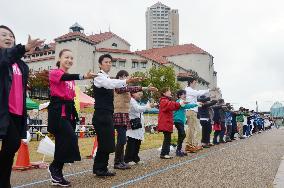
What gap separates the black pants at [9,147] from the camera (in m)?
4.52

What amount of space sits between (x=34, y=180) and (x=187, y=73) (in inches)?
3686

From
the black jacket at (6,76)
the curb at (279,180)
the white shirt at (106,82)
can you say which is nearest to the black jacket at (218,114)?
the curb at (279,180)

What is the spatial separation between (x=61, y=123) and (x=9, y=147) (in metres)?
1.42

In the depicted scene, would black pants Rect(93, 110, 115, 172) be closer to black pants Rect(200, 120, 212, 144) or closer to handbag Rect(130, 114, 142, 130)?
handbag Rect(130, 114, 142, 130)

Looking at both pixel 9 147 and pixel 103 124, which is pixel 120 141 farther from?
pixel 9 147

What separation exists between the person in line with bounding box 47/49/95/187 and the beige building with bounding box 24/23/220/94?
2300 inches

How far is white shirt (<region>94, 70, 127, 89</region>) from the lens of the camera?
631 cm

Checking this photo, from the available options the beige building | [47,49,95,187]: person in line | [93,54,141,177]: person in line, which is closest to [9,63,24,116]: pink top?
[47,49,95,187]: person in line

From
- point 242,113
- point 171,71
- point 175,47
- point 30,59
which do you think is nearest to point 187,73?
point 175,47

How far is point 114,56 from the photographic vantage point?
270ft

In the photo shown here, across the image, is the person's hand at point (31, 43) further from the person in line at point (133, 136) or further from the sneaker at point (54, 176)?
the person in line at point (133, 136)

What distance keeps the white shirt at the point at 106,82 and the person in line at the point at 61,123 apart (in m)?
0.51

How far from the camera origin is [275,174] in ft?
23.0

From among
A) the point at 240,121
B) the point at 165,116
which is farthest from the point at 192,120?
the point at 240,121
